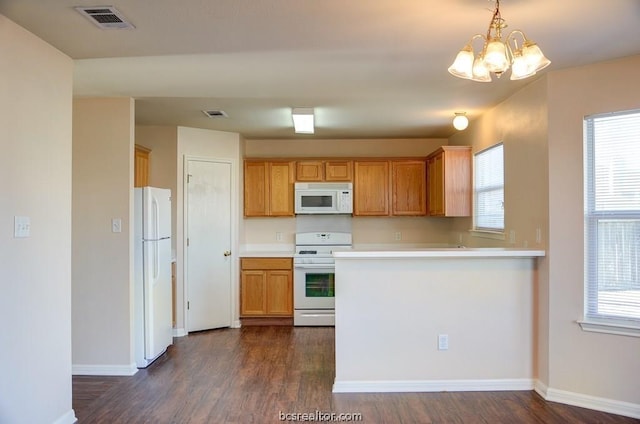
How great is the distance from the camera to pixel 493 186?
168 inches

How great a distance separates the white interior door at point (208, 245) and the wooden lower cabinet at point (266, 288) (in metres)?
0.21

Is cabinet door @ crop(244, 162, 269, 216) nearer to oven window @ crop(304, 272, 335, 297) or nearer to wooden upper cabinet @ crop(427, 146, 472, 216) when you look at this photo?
oven window @ crop(304, 272, 335, 297)

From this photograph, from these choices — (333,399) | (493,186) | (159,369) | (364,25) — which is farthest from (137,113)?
(493,186)

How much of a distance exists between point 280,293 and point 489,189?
2716mm

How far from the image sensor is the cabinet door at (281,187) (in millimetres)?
5586

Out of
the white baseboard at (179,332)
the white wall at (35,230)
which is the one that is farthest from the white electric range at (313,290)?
the white wall at (35,230)

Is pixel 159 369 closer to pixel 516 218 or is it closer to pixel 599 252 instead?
pixel 516 218

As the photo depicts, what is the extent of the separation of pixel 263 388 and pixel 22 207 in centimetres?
208

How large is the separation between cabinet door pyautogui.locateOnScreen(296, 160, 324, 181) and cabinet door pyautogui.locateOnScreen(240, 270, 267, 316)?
1.32 meters

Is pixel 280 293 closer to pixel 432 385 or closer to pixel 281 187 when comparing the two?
pixel 281 187

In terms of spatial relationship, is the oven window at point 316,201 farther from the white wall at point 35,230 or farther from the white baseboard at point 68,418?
the white baseboard at point 68,418

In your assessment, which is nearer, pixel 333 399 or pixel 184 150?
pixel 333 399

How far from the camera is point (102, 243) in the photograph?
12.0 feet

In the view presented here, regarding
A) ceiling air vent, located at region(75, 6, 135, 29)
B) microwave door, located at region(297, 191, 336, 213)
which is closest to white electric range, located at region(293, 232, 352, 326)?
microwave door, located at region(297, 191, 336, 213)
